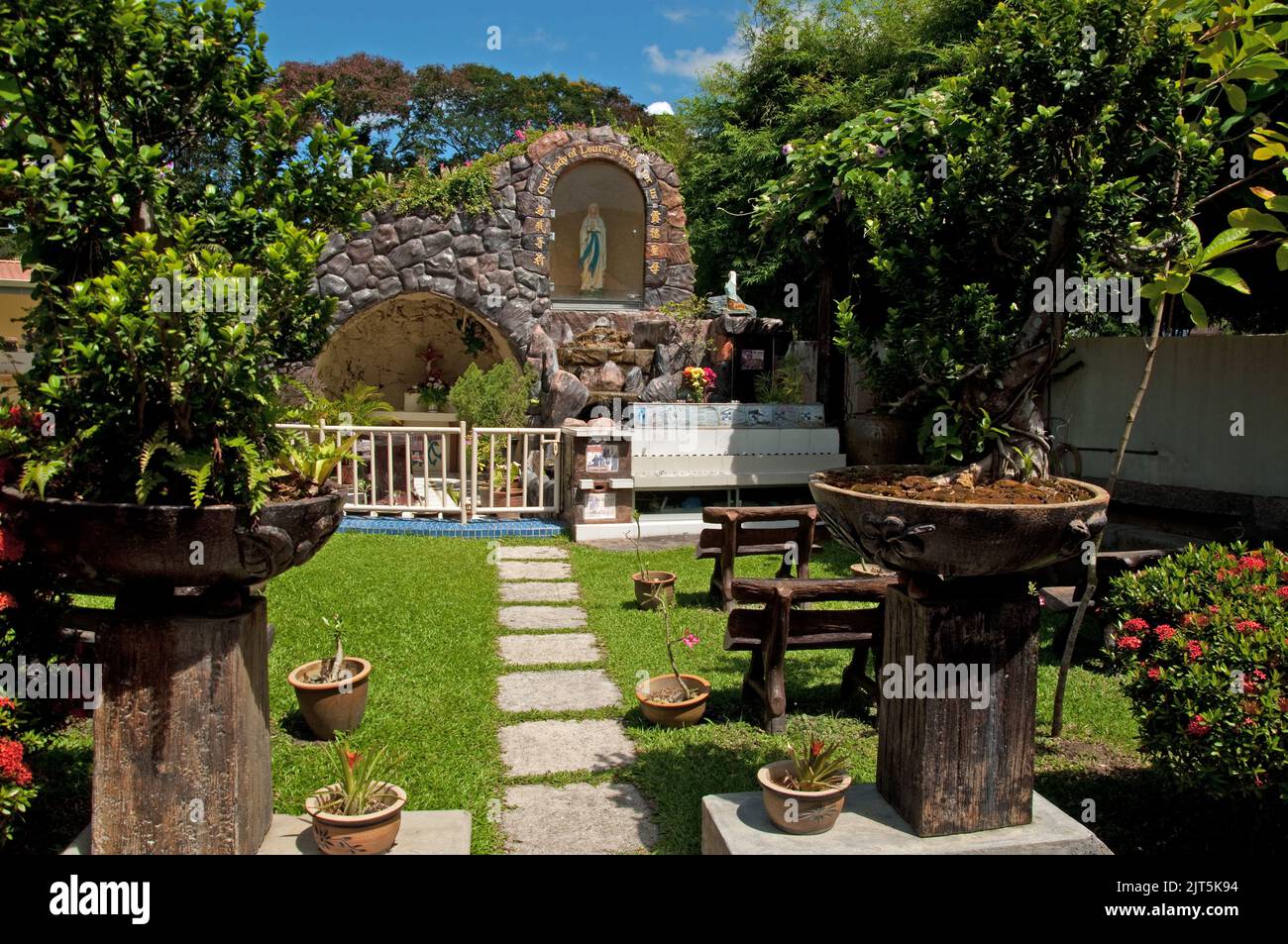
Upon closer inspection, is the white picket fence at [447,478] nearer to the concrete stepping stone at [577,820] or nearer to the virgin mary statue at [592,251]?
the virgin mary statue at [592,251]

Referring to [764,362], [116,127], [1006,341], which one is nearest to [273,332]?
[116,127]

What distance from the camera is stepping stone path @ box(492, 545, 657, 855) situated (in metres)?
3.75

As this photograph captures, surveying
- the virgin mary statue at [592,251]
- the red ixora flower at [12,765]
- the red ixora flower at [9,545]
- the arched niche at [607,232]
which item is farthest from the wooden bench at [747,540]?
the virgin mary statue at [592,251]

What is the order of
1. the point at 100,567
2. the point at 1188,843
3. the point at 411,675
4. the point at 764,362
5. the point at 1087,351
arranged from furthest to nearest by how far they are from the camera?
the point at 764,362, the point at 1087,351, the point at 411,675, the point at 1188,843, the point at 100,567

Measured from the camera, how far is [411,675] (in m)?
5.48

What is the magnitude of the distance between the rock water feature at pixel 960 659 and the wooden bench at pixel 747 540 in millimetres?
3816

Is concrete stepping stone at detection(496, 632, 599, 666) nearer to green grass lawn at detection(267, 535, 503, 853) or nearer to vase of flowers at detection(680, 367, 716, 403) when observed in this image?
green grass lawn at detection(267, 535, 503, 853)

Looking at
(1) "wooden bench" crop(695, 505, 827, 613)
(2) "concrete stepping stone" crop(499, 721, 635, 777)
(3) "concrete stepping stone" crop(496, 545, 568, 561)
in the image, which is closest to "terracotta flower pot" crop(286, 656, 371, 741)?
(2) "concrete stepping stone" crop(499, 721, 635, 777)

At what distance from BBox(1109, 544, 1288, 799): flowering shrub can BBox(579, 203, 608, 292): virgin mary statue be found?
44.6 ft

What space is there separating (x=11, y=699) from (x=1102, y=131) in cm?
416

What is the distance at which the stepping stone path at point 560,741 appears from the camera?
12.3 feet

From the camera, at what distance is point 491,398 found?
41.2 feet

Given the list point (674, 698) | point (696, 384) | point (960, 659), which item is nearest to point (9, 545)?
point (674, 698)

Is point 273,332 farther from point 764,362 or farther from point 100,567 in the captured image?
point 764,362
